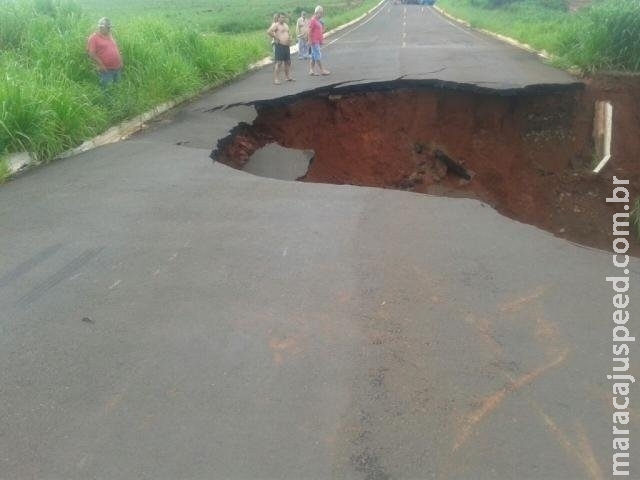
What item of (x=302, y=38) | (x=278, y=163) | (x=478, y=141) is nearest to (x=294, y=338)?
(x=278, y=163)

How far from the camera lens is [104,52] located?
11.3 m

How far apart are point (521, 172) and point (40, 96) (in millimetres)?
8392

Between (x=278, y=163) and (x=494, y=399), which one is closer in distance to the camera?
(x=494, y=399)

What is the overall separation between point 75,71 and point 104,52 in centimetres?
58

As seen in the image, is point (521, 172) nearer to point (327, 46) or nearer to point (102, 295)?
point (102, 295)

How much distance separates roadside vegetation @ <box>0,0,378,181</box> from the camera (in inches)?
354

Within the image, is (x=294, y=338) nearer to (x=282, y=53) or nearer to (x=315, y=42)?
(x=282, y=53)

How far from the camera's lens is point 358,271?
17.4ft

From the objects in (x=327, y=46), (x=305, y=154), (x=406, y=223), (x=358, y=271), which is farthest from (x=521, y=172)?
(x=327, y=46)

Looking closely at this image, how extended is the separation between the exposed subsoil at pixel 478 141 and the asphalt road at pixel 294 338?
16.4ft

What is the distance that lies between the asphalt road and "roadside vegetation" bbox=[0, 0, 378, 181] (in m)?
2.09

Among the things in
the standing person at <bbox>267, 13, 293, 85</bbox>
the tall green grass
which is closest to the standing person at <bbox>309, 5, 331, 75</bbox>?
the standing person at <bbox>267, 13, 293, 85</bbox>

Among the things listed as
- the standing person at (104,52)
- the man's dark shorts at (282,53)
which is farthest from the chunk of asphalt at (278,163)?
the man's dark shorts at (282,53)

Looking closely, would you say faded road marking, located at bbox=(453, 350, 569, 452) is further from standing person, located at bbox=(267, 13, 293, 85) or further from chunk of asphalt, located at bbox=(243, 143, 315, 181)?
standing person, located at bbox=(267, 13, 293, 85)
